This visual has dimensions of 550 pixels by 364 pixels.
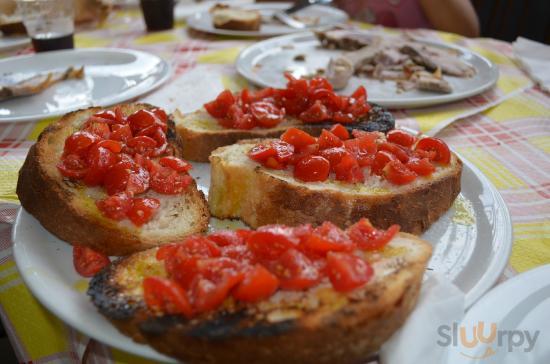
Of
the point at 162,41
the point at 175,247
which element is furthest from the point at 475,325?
the point at 162,41

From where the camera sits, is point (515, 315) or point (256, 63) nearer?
point (515, 315)

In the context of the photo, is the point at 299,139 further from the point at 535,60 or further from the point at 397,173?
the point at 535,60

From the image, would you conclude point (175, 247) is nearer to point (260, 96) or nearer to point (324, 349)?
point (324, 349)

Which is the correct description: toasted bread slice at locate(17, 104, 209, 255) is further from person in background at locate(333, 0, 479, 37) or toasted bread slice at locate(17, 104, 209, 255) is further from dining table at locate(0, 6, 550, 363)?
person in background at locate(333, 0, 479, 37)

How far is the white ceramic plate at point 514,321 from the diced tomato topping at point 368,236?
0.38 meters

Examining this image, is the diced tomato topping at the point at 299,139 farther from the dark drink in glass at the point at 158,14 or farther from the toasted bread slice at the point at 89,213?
the dark drink in glass at the point at 158,14

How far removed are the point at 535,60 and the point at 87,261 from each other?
14.0ft

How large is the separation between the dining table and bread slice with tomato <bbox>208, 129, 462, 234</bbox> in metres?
0.43

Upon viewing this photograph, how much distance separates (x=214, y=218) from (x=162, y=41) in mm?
3495

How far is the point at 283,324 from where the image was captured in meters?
1.46

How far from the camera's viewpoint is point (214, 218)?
252 cm

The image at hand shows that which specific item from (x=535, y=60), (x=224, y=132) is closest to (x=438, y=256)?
Answer: (x=224, y=132)

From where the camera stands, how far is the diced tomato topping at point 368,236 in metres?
1.82

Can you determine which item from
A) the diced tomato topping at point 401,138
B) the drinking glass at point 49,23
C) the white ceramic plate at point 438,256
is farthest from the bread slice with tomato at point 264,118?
the drinking glass at point 49,23
